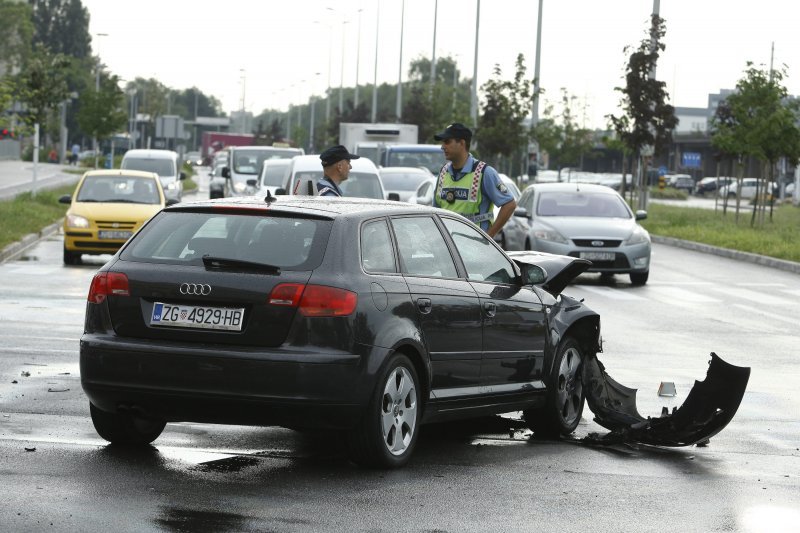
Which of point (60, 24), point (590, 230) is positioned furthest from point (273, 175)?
point (60, 24)

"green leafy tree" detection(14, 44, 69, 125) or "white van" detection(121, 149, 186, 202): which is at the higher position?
"green leafy tree" detection(14, 44, 69, 125)

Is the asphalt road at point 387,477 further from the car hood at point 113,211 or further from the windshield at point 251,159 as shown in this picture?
the windshield at point 251,159

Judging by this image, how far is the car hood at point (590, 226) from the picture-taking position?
78.9 feet

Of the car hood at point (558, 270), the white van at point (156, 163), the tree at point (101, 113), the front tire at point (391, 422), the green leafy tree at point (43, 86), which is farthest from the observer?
the tree at point (101, 113)

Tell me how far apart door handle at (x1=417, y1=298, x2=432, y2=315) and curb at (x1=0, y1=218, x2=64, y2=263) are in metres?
17.0

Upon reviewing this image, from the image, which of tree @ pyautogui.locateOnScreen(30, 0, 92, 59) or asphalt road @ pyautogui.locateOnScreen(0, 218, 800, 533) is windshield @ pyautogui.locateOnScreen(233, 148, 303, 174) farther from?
tree @ pyautogui.locateOnScreen(30, 0, 92, 59)

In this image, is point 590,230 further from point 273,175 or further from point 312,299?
point 312,299

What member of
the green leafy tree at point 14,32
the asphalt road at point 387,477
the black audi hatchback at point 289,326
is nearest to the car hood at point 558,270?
the asphalt road at point 387,477

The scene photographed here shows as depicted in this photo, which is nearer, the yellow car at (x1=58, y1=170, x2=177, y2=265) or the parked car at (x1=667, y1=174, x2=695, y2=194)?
the yellow car at (x1=58, y1=170, x2=177, y2=265)

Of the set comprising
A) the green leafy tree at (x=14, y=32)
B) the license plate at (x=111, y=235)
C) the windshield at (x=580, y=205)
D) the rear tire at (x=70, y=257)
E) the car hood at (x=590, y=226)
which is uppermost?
the green leafy tree at (x=14, y=32)

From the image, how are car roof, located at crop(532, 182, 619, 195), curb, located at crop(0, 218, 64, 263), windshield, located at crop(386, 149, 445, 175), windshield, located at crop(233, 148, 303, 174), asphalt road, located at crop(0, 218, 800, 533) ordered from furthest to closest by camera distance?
windshield, located at crop(386, 149, 445, 175) < windshield, located at crop(233, 148, 303, 174) < car roof, located at crop(532, 182, 619, 195) < curb, located at crop(0, 218, 64, 263) < asphalt road, located at crop(0, 218, 800, 533)

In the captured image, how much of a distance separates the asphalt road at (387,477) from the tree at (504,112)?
4595 centimetres

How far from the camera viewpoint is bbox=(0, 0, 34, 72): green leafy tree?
391 feet

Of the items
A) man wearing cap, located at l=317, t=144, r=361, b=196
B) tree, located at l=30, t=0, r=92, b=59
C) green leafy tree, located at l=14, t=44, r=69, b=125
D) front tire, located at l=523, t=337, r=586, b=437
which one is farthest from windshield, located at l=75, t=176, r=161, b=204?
tree, located at l=30, t=0, r=92, b=59
